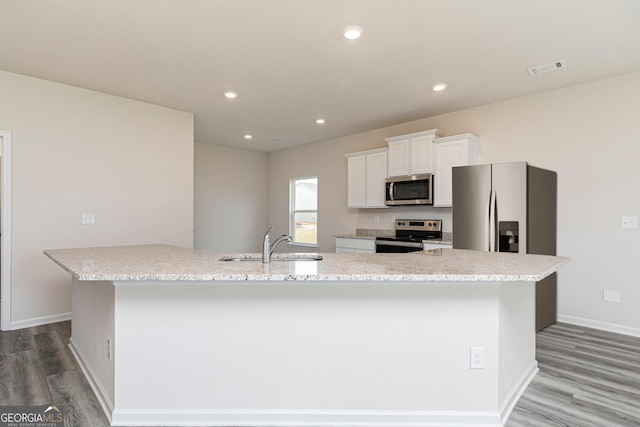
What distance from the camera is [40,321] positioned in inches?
142

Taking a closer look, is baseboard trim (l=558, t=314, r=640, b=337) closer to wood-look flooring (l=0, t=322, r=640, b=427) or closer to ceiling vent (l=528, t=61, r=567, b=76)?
wood-look flooring (l=0, t=322, r=640, b=427)

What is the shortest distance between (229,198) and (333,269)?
5519 millimetres

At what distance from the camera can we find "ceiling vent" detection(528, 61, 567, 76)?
10.3 feet

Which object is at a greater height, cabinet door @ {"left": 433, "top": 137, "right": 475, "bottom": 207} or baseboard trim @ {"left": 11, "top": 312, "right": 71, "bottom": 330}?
cabinet door @ {"left": 433, "top": 137, "right": 475, "bottom": 207}

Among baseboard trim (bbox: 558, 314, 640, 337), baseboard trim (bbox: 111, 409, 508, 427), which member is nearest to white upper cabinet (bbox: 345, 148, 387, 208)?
baseboard trim (bbox: 558, 314, 640, 337)

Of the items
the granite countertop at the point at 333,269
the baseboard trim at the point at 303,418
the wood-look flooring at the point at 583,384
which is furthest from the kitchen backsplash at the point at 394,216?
the baseboard trim at the point at 303,418

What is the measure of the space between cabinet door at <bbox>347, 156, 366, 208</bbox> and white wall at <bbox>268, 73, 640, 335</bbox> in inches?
62.0

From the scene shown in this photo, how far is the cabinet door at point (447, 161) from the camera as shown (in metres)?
4.18

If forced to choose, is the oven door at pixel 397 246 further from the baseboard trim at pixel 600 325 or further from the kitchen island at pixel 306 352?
the kitchen island at pixel 306 352

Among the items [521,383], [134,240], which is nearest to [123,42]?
[134,240]

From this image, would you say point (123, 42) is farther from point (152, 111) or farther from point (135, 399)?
point (135, 399)

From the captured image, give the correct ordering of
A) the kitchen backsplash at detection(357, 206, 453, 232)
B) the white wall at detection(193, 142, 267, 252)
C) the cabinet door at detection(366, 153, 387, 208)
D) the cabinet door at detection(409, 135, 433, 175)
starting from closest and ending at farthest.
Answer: the cabinet door at detection(409, 135, 433, 175) < the kitchen backsplash at detection(357, 206, 453, 232) < the cabinet door at detection(366, 153, 387, 208) < the white wall at detection(193, 142, 267, 252)

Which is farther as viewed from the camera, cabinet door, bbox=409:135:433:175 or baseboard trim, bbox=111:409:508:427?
cabinet door, bbox=409:135:433:175

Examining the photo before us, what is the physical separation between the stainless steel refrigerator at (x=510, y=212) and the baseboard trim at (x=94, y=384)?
3123mm
